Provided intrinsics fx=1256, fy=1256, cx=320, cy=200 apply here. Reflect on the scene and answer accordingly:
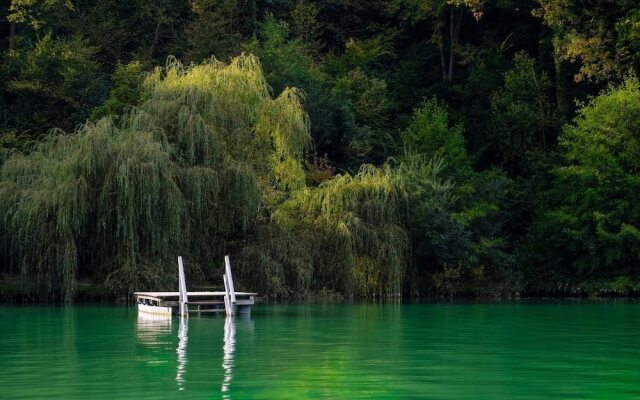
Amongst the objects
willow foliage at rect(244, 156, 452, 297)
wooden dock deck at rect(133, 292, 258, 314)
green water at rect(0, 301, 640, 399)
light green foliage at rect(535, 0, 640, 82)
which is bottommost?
green water at rect(0, 301, 640, 399)

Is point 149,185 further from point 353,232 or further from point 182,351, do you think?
point 182,351

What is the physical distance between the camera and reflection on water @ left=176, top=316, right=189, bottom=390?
18.8 metres

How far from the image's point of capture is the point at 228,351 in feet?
78.1

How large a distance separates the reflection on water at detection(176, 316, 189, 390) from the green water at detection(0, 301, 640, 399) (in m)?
0.03

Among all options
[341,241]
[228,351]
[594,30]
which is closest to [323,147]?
[341,241]

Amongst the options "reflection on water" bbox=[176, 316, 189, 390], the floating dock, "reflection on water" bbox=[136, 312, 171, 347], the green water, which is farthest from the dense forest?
"reflection on water" bbox=[176, 316, 189, 390]

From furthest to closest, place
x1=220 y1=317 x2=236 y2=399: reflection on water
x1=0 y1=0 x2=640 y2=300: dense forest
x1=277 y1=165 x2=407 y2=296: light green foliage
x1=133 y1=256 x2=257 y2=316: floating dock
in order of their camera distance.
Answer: x1=277 y1=165 x2=407 y2=296: light green foliage, x1=0 y1=0 x2=640 y2=300: dense forest, x1=133 y1=256 x2=257 y2=316: floating dock, x1=220 y1=317 x2=236 y2=399: reflection on water

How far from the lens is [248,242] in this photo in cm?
4441

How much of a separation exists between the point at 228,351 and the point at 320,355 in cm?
190

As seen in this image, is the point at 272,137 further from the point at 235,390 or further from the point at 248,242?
the point at 235,390

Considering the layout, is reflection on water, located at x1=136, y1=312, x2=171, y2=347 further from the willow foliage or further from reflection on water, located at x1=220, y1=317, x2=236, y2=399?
the willow foliage

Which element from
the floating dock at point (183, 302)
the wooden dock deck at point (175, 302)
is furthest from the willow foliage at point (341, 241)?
the floating dock at point (183, 302)

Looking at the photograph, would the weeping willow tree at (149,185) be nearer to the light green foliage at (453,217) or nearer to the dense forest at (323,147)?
the dense forest at (323,147)

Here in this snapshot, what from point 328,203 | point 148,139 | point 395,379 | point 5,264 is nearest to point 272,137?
point 328,203
